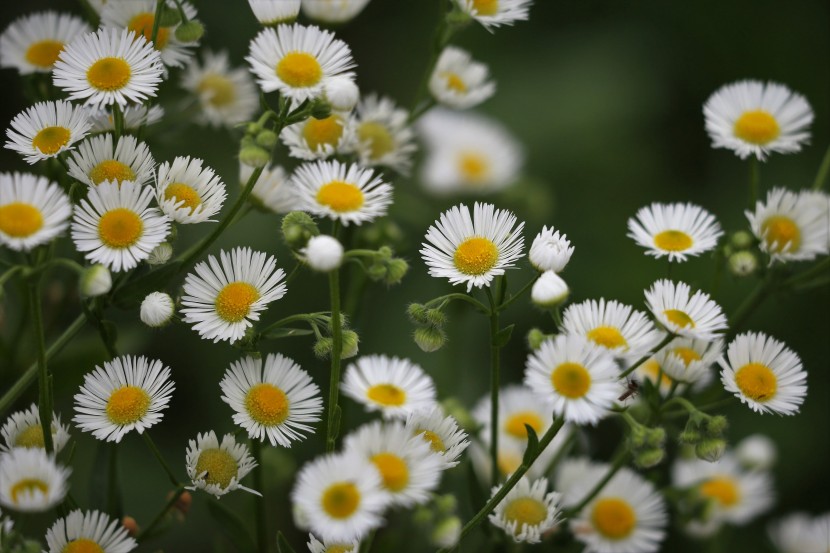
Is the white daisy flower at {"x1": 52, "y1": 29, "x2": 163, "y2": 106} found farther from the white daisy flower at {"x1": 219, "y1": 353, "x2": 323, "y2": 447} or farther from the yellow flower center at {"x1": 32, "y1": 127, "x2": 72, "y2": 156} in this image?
the white daisy flower at {"x1": 219, "y1": 353, "x2": 323, "y2": 447}

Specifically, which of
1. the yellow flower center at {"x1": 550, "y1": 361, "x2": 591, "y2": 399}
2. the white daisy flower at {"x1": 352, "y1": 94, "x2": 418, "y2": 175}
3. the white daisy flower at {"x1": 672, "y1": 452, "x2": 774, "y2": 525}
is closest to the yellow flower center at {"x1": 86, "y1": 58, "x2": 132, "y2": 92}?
the white daisy flower at {"x1": 352, "y1": 94, "x2": 418, "y2": 175}

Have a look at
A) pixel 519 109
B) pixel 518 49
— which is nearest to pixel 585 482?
pixel 519 109

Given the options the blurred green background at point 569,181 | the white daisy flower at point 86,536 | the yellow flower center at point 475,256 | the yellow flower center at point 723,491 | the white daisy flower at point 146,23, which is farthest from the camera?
the blurred green background at point 569,181

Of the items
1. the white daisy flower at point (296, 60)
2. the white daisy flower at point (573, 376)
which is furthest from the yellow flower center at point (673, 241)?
the white daisy flower at point (296, 60)

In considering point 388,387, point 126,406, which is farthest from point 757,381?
point 126,406

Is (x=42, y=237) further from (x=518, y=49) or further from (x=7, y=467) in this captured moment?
(x=518, y=49)

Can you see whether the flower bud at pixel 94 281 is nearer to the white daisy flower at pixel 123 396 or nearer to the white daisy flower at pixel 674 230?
the white daisy flower at pixel 123 396
